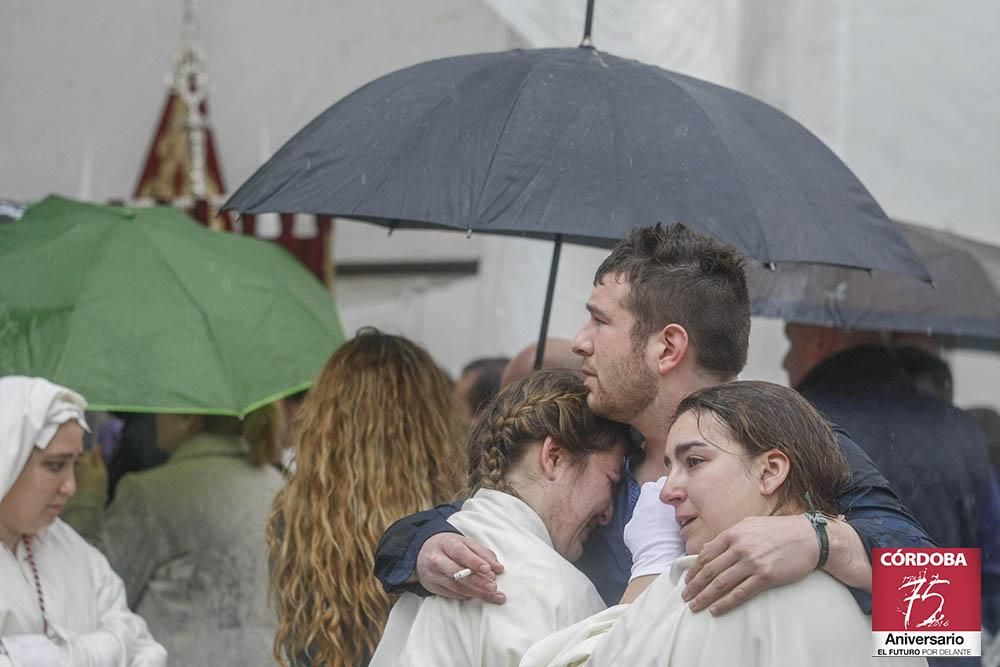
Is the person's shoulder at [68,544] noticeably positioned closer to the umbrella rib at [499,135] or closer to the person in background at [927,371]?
the umbrella rib at [499,135]

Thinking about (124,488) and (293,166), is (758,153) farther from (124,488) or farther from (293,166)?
(124,488)

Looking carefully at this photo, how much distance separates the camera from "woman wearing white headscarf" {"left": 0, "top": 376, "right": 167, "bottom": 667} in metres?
3.97

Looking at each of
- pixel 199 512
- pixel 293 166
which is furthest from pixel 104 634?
pixel 293 166

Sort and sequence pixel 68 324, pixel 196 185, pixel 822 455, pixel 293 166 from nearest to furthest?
pixel 822 455
pixel 293 166
pixel 68 324
pixel 196 185

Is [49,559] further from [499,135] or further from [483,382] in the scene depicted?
[483,382]

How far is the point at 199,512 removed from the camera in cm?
457

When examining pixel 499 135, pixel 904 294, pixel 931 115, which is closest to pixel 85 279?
pixel 499 135

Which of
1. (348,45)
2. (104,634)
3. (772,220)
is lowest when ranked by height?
(104,634)

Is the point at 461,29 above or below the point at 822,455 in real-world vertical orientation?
above

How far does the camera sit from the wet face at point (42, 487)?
4.07 meters

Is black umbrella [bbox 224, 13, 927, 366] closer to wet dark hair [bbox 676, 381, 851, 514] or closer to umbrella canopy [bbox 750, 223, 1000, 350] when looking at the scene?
wet dark hair [bbox 676, 381, 851, 514]

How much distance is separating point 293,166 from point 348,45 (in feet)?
18.3

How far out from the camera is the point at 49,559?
416 cm

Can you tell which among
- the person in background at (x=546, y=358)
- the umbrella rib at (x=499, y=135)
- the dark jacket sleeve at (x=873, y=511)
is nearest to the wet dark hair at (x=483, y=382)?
the person in background at (x=546, y=358)
